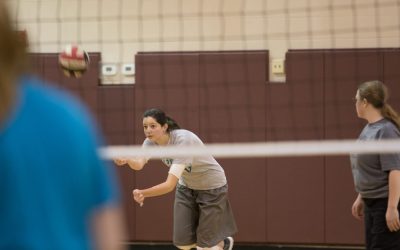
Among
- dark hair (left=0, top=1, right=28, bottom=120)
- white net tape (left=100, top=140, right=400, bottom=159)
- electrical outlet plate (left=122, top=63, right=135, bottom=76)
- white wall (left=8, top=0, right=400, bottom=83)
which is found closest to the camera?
dark hair (left=0, top=1, right=28, bottom=120)

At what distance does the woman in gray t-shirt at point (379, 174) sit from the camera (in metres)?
4.55

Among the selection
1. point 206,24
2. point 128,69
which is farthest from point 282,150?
point 128,69

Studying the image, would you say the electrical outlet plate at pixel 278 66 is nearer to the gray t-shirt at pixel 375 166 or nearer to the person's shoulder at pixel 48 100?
the gray t-shirt at pixel 375 166

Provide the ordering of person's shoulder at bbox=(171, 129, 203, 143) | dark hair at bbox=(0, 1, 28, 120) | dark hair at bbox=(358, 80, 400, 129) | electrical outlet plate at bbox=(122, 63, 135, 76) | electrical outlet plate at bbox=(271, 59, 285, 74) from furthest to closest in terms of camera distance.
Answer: electrical outlet plate at bbox=(122, 63, 135, 76)
electrical outlet plate at bbox=(271, 59, 285, 74)
person's shoulder at bbox=(171, 129, 203, 143)
dark hair at bbox=(358, 80, 400, 129)
dark hair at bbox=(0, 1, 28, 120)

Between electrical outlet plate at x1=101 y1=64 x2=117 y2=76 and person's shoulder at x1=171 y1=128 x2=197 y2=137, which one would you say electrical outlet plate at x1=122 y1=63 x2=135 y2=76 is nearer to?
electrical outlet plate at x1=101 y1=64 x2=117 y2=76

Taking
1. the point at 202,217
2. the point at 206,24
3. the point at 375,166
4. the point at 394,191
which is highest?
the point at 206,24

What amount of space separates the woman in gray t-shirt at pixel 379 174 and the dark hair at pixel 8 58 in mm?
3633

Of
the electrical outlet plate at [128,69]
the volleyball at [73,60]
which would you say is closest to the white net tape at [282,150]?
the volleyball at [73,60]

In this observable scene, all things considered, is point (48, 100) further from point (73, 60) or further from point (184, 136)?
point (73, 60)

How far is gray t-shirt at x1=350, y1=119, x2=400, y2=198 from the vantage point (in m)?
4.57

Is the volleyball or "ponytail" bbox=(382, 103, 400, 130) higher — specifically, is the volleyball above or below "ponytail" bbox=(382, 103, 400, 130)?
above

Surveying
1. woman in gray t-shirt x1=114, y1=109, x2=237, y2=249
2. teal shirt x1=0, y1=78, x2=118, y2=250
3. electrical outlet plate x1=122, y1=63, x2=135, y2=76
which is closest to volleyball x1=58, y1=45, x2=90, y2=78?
woman in gray t-shirt x1=114, y1=109, x2=237, y2=249

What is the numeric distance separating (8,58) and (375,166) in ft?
12.4

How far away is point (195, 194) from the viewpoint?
582cm
